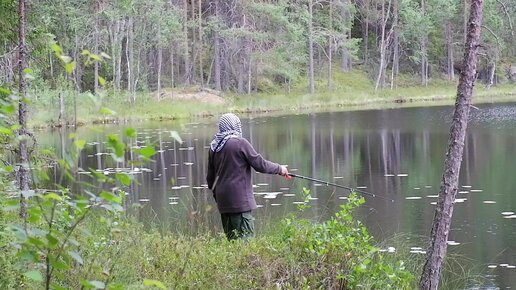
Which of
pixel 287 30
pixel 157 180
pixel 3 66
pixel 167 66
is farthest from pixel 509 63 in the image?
pixel 3 66

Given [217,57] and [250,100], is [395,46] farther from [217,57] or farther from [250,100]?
[250,100]

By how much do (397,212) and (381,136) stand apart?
15211mm

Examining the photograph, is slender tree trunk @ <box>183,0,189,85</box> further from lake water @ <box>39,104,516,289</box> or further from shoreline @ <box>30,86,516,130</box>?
lake water @ <box>39,104,516,289</box>

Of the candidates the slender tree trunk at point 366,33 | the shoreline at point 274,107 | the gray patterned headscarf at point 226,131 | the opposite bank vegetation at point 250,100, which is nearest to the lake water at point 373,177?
the gray patterned headscarf at point 226,131

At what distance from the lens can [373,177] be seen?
1745 centimetres

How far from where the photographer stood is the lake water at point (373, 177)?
34.0ft

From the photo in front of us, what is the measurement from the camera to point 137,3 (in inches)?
1764

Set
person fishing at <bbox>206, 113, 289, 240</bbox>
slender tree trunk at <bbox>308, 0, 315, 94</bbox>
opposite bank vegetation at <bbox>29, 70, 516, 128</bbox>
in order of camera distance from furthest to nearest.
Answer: slender tree trunk at <bbox>308, 0, 315, 94</bbox> → opposite bank vegetation at <bbox>29, 70, 516, 128</bbox> → person fishing at <bbox>206, 113, 289, 240</bbox>

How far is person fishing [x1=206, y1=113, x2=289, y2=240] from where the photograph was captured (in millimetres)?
7445

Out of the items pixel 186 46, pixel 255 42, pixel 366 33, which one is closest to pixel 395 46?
pixel 366 33

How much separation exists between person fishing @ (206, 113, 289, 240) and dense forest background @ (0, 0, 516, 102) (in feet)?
86.8

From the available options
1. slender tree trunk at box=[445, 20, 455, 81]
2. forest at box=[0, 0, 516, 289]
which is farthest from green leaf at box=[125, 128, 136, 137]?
slender tree trunk at box=[445, 20, 455, 81]

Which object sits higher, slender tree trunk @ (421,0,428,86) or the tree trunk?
slender tree trunk @ (421,0,428,86)

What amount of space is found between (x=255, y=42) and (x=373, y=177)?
36287 mm
